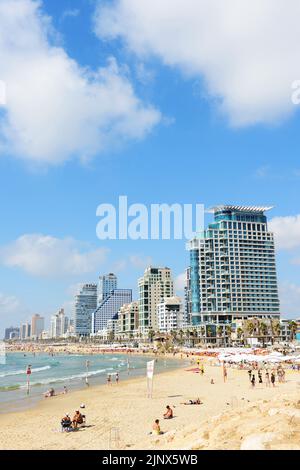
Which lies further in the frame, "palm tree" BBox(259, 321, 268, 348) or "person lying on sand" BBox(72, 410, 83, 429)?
"palm tree" BBox(259, 321, 268, 348)

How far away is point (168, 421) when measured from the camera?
21.5 m

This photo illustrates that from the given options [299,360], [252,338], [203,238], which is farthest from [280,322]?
[299,360]

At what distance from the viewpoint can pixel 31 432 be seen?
69.7 ft

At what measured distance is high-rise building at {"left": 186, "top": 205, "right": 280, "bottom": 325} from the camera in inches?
5940

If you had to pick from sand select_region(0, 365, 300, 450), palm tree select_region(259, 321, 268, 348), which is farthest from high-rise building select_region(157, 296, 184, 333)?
sand select_region(0, 365, 300, 450)

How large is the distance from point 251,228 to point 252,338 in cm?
5774

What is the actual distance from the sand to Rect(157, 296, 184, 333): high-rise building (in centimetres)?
14499

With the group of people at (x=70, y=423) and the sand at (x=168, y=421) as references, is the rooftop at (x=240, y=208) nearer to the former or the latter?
the sand at (x=168, y=421)

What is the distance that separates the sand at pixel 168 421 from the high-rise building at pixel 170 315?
145 metres

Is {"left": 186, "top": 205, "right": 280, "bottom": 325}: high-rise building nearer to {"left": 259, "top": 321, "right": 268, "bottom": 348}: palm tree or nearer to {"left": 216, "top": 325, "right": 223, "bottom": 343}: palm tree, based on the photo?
{"left": 216, "top": 325, "right": 223, "bottom": 343}: palm tree

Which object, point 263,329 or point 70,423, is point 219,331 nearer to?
point 263,329

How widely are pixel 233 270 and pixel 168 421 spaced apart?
137 meters

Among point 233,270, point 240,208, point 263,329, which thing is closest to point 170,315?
point 233,270
